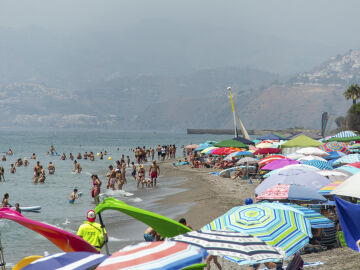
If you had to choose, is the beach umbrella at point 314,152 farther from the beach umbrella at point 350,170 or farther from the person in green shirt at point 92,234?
the person in green shirt at point 92,234

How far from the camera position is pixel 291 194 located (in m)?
10.7

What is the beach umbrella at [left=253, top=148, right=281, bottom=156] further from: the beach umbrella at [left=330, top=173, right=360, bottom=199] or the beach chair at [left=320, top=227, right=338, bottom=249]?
the beach umbrella at [left=330, top=173, right=360, bottom=199]

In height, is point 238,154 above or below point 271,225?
below

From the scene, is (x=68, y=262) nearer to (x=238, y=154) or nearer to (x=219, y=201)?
(x=219, y=201)

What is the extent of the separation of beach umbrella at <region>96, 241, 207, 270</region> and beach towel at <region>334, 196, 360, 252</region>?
3628mm

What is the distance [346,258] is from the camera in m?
9.20

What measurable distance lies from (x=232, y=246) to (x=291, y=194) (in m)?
5.68

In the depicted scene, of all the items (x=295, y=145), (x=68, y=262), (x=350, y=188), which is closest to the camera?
(x=68, y=262)

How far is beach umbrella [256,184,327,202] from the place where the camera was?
10609 mm

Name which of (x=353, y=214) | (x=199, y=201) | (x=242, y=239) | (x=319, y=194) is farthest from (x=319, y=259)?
(x=199, y=201)

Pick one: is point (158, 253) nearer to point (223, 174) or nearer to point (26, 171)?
point (223, 174)

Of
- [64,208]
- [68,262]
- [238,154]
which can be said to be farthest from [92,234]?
[238,154]

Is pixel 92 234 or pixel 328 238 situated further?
pixel 328 238

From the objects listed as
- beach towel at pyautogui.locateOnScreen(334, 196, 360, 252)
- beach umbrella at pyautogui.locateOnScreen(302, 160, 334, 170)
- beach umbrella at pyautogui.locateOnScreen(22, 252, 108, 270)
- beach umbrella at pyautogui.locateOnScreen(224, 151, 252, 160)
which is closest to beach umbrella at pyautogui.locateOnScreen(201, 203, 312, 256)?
beach towel at pyautogui.locateOnScreen(334, 196, 360, 252)
